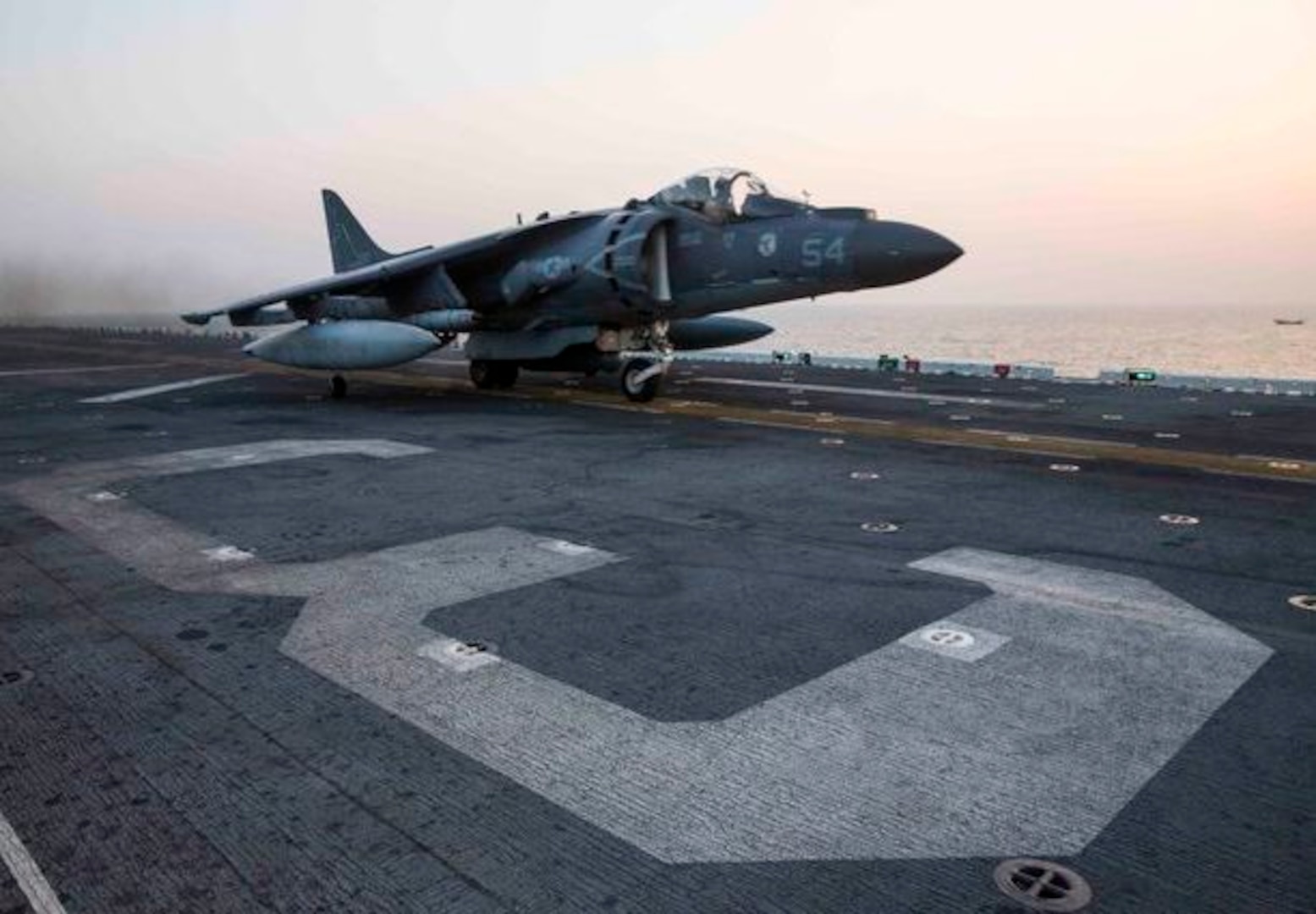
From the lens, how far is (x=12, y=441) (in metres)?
14.7

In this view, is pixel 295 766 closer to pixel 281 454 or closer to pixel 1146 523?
pixel 1146 523

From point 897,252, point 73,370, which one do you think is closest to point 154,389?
point 73,370

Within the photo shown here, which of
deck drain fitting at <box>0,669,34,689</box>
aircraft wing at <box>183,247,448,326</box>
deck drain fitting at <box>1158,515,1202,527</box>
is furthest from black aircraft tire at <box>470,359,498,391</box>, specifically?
deck drain fitting at <box>0,669,34,689</box>

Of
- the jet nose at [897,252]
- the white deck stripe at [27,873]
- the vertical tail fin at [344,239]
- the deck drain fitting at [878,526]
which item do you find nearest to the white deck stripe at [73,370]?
the vertical tail fin at [344,239]

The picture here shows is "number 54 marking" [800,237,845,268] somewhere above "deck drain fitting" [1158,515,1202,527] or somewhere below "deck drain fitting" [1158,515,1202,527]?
above

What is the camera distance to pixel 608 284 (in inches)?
725

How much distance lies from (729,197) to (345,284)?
371 inches

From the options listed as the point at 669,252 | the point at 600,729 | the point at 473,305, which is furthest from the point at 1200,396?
the point at 600,729

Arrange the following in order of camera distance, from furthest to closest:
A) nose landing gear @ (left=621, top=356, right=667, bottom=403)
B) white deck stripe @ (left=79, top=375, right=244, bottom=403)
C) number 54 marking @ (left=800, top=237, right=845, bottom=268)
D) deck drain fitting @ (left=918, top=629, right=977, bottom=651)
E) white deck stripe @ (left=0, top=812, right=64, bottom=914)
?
1. white deck stripe @ (left=79, top=375, right=244, bottom=403)
2. nose landing gear @ (left=621, top=356, right=667, bottom=403)
3. number 54 marking @ (left=800, top=237, right=845, bottom=268)
4. deck drain fitting @ (left=918, top=629, right=977, bottom=651)
5. white deck stripe @ (left=0, top=812, right=64, bottom=914)

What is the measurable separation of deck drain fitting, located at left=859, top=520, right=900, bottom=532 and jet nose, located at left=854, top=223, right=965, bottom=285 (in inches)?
298

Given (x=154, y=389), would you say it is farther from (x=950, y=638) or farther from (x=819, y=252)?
(x=950, y=638)

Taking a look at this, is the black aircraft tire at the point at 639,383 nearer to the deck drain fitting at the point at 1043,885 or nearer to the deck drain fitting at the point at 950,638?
the deck drain fitting at the point at 950,638

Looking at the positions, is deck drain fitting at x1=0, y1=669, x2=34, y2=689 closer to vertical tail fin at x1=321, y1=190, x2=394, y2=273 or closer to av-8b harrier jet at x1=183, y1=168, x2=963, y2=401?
av-8b harrier jet at x1=183, y1=168, x2=963, y2=401

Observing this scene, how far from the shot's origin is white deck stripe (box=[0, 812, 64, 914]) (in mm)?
3289
